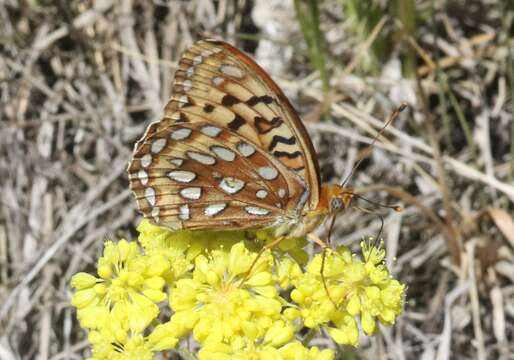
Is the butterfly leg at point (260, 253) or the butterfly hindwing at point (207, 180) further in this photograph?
the butterfly hindwing at point (207, 180)

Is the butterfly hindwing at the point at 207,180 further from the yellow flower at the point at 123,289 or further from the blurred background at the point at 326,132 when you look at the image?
the blurred background at the point at 326,132

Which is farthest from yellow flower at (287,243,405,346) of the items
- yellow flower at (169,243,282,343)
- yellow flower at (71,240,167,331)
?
yellow flower at (71,240,167,331)

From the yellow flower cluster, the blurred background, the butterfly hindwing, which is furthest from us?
the blurred background

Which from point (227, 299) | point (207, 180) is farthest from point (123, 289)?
point (207, 180)

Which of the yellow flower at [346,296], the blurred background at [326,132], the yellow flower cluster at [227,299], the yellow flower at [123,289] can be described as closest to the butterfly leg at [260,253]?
the yellow flower cluster at [227,299]

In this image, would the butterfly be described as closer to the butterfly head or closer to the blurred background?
the butterfly head

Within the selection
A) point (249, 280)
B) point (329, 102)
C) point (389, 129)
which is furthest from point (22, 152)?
point (249, 280)
